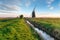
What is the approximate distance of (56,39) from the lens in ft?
43.3

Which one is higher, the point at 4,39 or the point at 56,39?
the point at 4,39

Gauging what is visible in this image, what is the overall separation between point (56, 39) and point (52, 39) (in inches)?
16.4

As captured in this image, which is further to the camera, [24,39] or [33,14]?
[33,14]

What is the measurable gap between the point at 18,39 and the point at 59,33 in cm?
509

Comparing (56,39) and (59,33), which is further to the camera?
(59,33)

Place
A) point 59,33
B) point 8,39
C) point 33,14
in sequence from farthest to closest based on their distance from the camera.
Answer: point 33,14, point 59,33, point 8,39

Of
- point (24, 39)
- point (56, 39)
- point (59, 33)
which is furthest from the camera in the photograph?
point (59, 33)

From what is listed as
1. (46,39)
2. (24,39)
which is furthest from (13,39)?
(46,39)

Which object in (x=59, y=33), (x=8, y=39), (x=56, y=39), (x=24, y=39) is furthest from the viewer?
(x=59, y=33)

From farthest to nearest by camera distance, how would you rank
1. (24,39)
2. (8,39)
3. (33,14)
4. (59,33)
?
(33,14), (59,33), (24,39), (8,39)

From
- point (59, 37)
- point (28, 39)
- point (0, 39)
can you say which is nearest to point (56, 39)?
point (59, 37)

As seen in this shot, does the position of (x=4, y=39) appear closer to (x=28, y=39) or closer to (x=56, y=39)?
(x=28, y=39)

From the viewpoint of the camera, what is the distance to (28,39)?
11828 mm

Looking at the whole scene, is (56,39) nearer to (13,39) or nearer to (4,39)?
(13,39)
